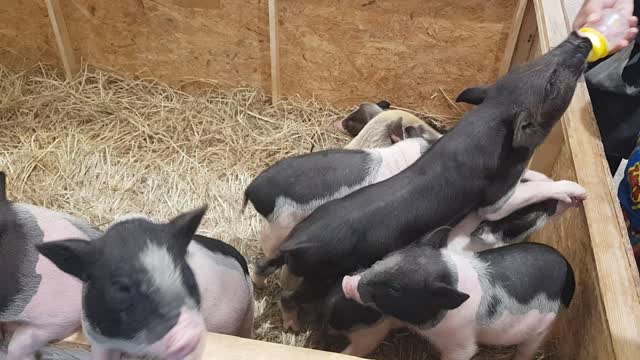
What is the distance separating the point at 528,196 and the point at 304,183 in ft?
1.88

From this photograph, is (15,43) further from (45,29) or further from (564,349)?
(564,349)

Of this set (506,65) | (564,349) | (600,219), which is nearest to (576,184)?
(600,219)


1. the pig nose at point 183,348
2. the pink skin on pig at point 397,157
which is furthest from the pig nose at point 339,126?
the pig nose at point 183,348

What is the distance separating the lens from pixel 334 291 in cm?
157

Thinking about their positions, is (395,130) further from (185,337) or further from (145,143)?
(185,337)

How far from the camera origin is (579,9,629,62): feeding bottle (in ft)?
5.34

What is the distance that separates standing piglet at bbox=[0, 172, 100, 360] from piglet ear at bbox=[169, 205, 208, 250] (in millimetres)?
335

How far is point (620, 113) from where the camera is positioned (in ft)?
6.43

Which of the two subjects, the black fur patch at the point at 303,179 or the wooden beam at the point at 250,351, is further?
the black fur patch at the point at 303,179

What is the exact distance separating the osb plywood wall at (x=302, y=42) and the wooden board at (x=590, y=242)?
16.7 inches

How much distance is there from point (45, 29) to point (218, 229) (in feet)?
3.72

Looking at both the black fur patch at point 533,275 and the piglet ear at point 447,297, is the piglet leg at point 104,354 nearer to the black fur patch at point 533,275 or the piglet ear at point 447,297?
the piglet ear at point 447,297

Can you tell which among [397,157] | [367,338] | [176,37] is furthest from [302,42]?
[367,338]

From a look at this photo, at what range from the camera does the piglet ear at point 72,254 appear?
3.55 feet
